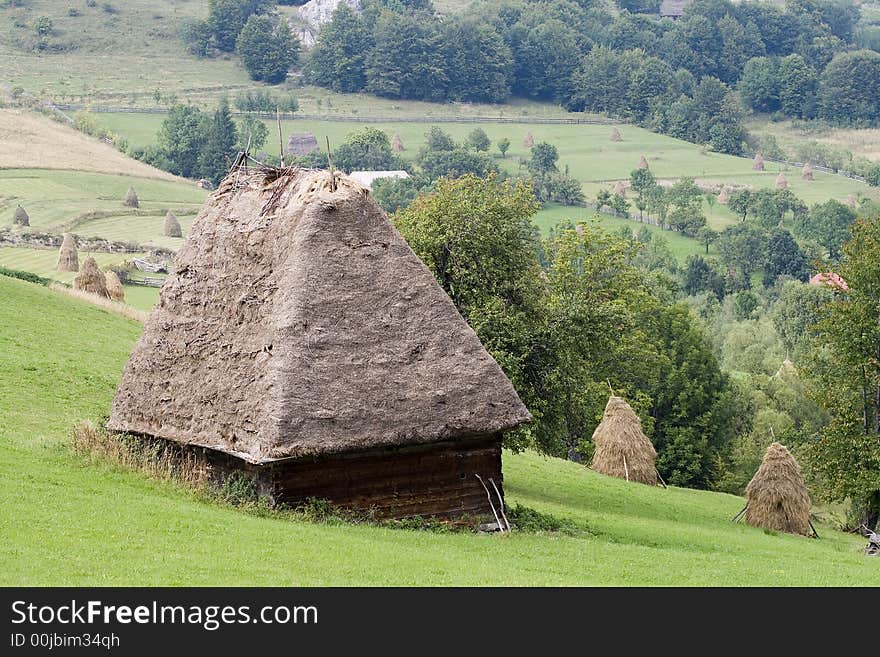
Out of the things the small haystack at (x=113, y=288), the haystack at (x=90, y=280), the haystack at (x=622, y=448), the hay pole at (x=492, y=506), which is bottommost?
the haystack at (x=622, y=448)

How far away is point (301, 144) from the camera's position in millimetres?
144625

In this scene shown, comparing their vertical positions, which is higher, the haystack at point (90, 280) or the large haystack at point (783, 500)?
the haystack at point (90, 280)

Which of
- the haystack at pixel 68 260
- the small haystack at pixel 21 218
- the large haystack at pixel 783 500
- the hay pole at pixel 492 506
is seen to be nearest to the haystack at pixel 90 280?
the haystack at pixel 68 260

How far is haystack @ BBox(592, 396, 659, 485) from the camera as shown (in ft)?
130

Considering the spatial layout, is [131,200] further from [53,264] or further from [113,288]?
[113,288]

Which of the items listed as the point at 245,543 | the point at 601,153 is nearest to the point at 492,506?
the point at 245,543

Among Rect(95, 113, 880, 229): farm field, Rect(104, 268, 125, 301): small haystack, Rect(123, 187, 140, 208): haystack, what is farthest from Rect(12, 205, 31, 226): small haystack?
Rect(95, 113, 880, 229): farm field

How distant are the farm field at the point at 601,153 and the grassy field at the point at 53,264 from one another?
76.8 metres

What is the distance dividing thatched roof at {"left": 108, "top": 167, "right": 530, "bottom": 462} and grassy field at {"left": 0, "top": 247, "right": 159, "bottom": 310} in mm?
32972

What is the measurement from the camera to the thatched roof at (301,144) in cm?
14223

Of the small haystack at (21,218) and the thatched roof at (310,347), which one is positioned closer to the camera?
the thatched roof at (310,347)

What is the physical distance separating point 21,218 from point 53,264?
23113mm

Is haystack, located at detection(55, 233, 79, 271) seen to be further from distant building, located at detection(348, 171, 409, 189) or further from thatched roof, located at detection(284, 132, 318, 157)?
thatched roof, located at detection(284, 132, 318, 157)

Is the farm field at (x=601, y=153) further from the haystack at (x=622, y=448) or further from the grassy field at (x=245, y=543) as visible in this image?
the grassy field at (x=245, y=543)
